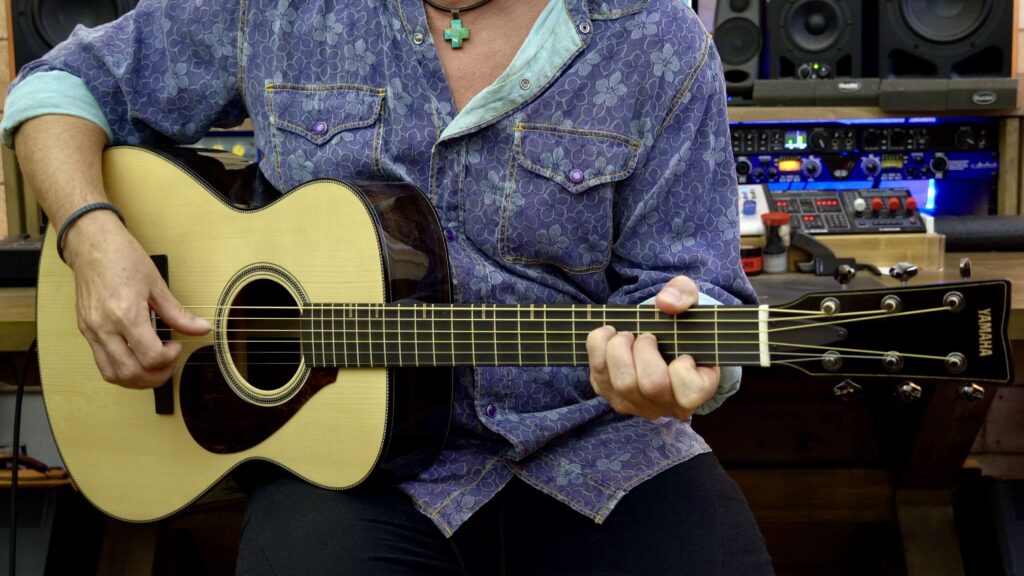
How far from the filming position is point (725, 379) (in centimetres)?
115

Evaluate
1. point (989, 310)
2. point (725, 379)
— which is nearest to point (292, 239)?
point (725, 379)

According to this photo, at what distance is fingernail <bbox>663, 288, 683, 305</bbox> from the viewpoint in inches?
41.0

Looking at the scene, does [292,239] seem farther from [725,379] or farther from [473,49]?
[725,379]

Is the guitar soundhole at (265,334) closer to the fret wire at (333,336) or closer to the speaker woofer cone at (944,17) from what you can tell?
the fret wire at (333,336)

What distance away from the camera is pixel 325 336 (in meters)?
1.16

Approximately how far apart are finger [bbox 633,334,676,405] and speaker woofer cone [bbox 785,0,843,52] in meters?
1.53

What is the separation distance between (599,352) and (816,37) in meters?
1.56

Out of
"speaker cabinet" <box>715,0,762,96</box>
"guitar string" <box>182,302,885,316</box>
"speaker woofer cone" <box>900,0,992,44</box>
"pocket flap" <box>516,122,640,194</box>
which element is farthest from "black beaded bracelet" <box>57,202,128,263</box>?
"speaker woofer cone" <box>900,0,992,44</box>

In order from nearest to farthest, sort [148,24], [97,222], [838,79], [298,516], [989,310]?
1. [989,310]
2. [298,516]
3. [97,222]
4. [148,24]
5. [838,79]

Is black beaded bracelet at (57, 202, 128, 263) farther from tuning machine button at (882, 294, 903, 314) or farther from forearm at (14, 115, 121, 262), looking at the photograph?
tuning machine button at (882, 294, 903, 314)

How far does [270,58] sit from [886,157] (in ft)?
5.05

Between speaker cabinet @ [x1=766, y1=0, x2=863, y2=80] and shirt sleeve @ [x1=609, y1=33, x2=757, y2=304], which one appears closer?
shirt sleeve @ [x1=609, y1=33, x2=757, y2=304]

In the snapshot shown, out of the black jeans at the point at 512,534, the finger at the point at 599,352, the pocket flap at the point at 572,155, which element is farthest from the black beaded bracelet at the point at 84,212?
the finger at the point at 599,352

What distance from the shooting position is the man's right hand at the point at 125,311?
1187mm
